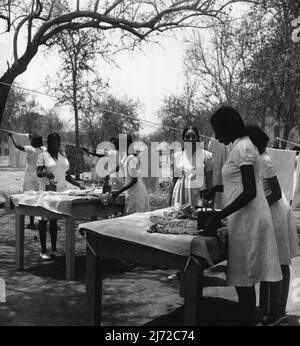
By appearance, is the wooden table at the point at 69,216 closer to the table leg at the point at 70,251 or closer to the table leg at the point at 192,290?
the table leg at the point at 70,251

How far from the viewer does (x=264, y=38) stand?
1445 centimetres

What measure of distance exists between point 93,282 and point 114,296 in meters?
1.36

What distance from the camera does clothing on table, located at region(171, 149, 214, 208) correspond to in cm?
551

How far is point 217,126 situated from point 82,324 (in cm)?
204

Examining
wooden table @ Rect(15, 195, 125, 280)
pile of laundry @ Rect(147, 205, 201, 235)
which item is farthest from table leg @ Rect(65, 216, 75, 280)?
pile of laundry @ Rect(147, 205, 201, 235)

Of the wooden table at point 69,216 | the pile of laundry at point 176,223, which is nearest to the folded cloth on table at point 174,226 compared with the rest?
the pile of laundry at point 176,223

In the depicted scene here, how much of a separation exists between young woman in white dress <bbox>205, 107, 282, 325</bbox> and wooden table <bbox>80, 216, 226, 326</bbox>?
14 cm

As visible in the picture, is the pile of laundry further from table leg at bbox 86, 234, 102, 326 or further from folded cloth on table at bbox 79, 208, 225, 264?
table leg at bbox 86, 234, 102, 326

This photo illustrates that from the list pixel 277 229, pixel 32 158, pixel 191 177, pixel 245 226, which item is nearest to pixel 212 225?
pixel 245 226

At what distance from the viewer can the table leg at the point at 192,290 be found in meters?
3.13

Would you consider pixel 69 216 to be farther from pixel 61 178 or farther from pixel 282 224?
pixel 282 224

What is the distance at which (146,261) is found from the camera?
339 cm

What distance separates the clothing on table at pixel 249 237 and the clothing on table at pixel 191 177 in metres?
2.14
